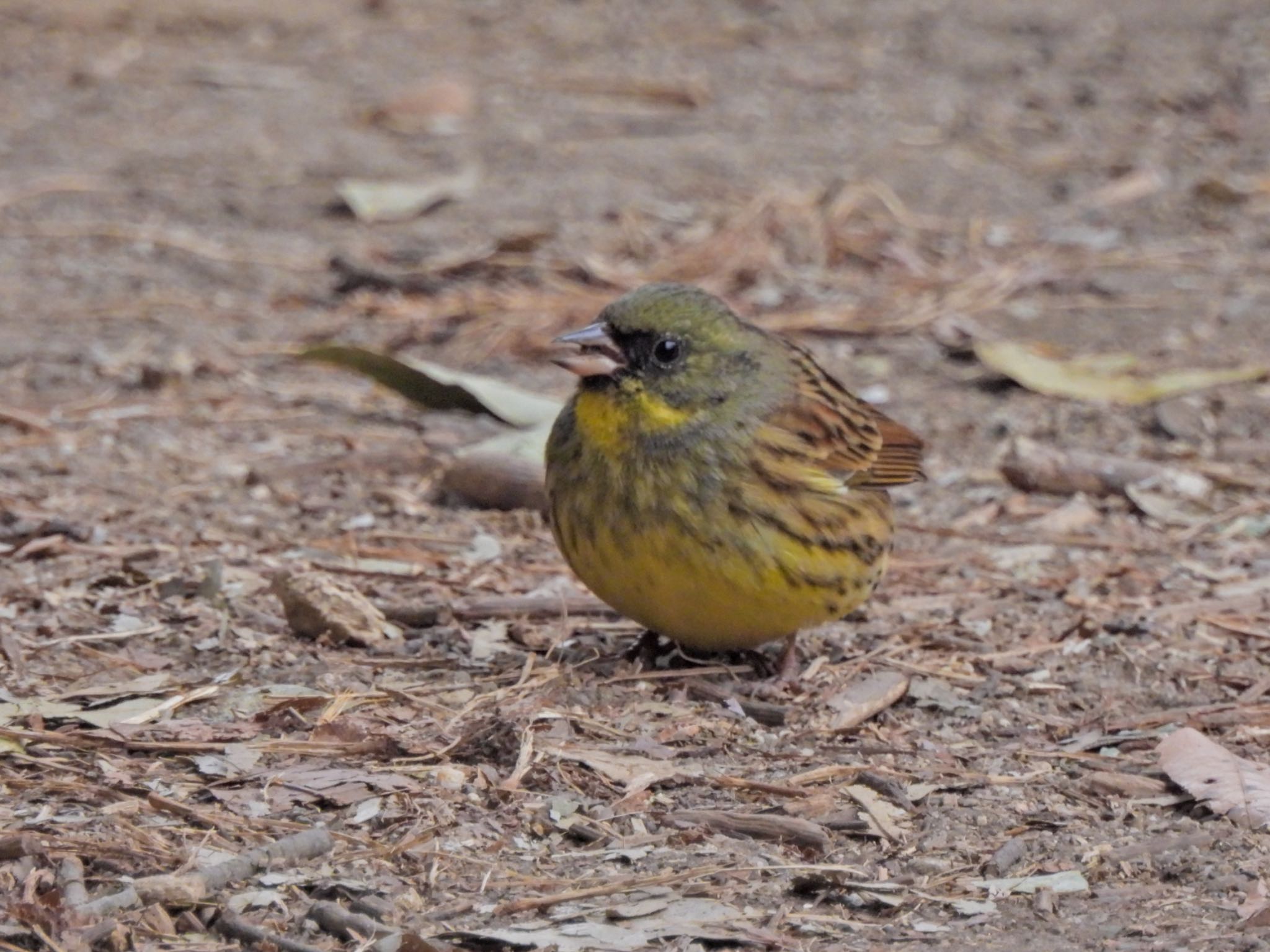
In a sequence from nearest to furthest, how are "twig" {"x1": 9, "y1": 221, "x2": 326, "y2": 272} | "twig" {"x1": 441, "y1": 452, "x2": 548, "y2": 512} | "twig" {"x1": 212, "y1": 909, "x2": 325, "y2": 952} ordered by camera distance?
1. "twig" {"x1": 212, "y1": 909, "x2": 325, "y2": 952}
2. "twig" {"x1": 441, "y1": 452, "x2": 548, "y2": 512}
3. "twig" {"x1": 9, "y1": 221, "x2": 326, "y2": 272}

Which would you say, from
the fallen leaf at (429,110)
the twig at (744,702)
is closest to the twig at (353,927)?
the twig at (744,702)

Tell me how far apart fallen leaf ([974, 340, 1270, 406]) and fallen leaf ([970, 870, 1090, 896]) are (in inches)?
151

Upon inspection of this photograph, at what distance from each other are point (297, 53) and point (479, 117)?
174 centimetres

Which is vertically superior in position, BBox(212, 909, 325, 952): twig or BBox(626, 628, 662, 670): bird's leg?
BBox(212, 909, 325, 952): twig

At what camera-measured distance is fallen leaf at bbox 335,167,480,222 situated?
31.4 feet

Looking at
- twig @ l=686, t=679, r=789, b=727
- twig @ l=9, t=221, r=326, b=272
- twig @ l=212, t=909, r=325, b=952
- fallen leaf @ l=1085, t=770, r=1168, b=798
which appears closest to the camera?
twig @ l=212, t=909, r=325, b=952

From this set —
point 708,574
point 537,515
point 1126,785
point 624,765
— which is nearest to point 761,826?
point 624,765

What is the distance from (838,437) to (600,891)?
1658 mm

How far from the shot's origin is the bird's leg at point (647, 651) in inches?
189

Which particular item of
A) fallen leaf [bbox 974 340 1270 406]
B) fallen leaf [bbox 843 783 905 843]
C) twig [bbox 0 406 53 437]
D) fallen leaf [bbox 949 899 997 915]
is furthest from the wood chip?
fallen leaf [bbox 974 340 1270 406]

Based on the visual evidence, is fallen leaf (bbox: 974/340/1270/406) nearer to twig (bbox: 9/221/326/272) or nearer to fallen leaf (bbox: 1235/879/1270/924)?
twig (bbox: 9/221/326/272)

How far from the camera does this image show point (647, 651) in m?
4.83

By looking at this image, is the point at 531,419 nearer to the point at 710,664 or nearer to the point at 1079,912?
the point at 710,664

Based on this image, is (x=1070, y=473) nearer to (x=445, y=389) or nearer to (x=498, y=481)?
(x=498, y=481)
